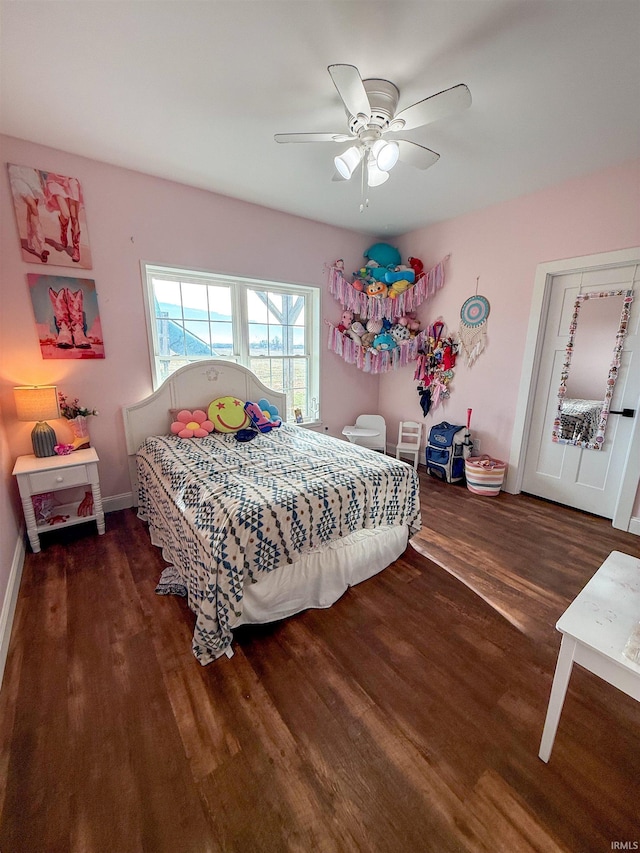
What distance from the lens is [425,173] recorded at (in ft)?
8.32

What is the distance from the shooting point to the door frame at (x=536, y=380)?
2.51 metres

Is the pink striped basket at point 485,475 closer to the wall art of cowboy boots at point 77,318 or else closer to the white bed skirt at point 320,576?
the white bed skirt at point 320,576

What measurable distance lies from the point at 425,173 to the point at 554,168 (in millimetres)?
920

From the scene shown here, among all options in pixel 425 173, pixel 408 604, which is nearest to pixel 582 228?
pixel 425 173

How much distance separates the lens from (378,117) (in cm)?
176

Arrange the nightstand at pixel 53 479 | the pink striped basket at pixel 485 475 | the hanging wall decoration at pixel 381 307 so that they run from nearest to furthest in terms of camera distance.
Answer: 1. the nightstand at pixel 53 479
2. the pink striped basket at pixel 485 475
3. the hanging wall decoration at pixel 381 307

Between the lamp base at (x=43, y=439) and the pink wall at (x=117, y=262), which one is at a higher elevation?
the pink wall at (x=117, y=262)

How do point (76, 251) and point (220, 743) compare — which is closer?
point (220, 743)

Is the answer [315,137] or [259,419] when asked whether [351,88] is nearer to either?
[315,137]

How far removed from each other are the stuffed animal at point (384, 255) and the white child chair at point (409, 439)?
182 cm

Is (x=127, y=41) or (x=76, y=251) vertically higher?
(x=127, y=41)

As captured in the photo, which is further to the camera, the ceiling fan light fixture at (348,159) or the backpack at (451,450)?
the backpack at (451,450)

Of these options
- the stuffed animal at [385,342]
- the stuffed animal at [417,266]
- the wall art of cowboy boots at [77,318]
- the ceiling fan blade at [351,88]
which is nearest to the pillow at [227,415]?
the wall art of cowboy boots at [77,318]

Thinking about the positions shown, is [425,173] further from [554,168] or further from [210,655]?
[210,655]
